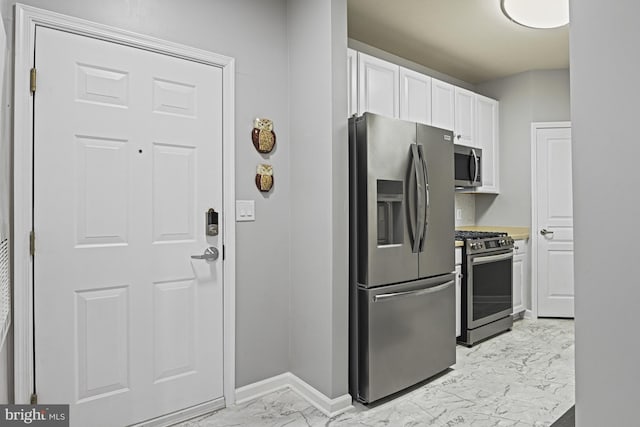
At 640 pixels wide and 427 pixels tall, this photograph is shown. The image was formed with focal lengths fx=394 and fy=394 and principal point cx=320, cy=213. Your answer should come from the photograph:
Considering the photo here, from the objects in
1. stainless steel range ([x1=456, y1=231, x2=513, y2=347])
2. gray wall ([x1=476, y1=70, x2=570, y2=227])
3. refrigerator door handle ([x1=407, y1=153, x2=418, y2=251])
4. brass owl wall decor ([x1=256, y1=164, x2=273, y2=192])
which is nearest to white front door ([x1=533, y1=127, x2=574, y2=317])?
gray wall ([x1=476, y1=70, x2=570, y2=227])

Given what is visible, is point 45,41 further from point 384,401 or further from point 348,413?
point 384,401

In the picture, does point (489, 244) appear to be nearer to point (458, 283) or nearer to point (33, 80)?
point (458, 283)

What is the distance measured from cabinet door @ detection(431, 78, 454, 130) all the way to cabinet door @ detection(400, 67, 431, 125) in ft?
0.25

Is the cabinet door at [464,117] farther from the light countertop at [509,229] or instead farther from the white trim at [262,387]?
the white trim at [262,387]

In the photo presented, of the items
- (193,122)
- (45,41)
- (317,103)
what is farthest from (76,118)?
(317,103)

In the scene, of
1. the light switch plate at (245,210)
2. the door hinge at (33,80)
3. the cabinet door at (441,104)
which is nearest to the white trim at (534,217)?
the cabinet door at (441,104)

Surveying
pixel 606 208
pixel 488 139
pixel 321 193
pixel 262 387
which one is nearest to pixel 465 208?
pixel 488 139

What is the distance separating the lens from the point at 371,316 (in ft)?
7.63

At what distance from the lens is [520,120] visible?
4395mm

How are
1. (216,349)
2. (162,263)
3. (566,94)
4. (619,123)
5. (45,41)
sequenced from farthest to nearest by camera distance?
(566,94) < (216,349) < (162,263) < (45,41) < (619,123)

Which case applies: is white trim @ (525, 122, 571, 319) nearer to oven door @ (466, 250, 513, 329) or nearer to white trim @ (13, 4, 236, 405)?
oven door @ (466, 250, 513, 329)

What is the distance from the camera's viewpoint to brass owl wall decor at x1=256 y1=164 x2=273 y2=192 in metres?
2.47

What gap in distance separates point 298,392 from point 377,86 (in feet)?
7.40

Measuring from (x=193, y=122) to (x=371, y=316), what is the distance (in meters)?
1.52
